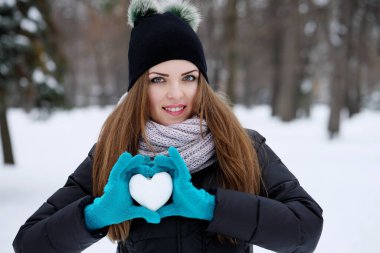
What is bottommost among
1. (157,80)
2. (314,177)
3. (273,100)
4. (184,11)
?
(273,100)

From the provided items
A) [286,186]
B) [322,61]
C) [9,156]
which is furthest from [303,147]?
[322,61]

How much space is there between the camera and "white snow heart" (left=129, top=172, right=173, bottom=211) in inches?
57.1

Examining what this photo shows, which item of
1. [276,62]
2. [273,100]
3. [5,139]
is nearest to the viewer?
[5,139]

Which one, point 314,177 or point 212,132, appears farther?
point 314,177

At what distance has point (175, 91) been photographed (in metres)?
1.87

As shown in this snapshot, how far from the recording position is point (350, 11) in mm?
12469

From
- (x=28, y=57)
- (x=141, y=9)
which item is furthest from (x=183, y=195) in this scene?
(x=28, y=57)

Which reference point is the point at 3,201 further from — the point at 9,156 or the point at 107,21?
the point at 107,21

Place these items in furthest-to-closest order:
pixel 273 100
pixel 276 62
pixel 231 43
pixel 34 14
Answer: pixel 273 100
pixel 276 62
pixel 231 43
pixel 34 14

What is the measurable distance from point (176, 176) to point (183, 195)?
73mm

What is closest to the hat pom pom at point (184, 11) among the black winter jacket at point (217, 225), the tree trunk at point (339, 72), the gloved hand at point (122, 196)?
the black winter jacket at point (217, 225)

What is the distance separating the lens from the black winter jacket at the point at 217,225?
5.10 ft

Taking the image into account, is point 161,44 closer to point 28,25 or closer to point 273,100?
point 28,25

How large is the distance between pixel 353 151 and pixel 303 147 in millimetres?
1304
